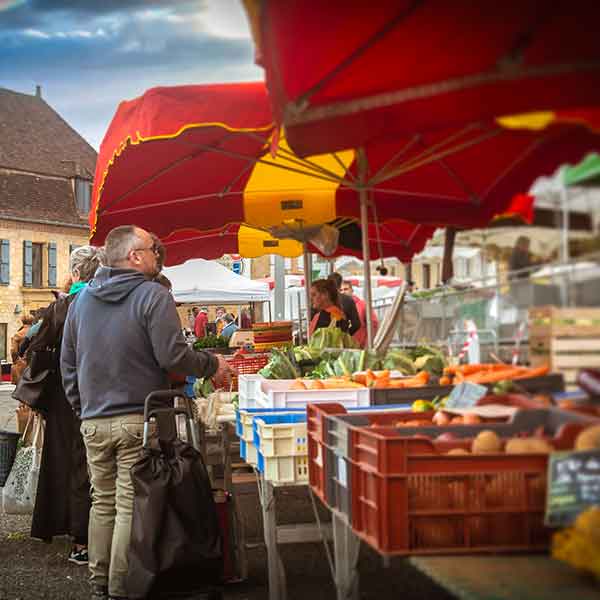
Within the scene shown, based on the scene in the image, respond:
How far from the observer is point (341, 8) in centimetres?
256

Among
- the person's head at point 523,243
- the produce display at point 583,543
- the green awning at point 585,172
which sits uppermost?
the green awning at point 585,172

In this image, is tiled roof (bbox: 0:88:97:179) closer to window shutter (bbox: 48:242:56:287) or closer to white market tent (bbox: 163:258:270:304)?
window shutter (bbox: 48:242:56:287)

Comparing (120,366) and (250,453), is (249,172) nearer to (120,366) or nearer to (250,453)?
(120,366)

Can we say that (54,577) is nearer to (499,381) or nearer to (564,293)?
(499,381)

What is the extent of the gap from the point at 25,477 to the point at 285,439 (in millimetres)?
3506

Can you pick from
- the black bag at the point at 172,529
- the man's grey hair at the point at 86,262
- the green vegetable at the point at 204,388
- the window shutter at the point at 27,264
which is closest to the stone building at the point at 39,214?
the window shutter at the point at 27,264

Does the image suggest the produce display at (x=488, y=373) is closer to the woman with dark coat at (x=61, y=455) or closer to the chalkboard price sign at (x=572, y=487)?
the chalkboard price sign at (x=572, y=487)

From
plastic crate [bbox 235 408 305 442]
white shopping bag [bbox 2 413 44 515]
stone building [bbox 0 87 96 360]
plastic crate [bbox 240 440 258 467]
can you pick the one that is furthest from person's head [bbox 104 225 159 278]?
stone building [bbox 0 87 96 360]

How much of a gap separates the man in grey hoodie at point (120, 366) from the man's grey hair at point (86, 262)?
4.44ft

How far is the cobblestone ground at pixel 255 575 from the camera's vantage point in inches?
219

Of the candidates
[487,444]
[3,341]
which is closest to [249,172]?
[487,444]

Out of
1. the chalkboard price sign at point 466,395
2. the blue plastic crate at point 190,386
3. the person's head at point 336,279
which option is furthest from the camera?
the person's head at point 336,279

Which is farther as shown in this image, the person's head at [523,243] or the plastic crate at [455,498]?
the person's head at [523,243]

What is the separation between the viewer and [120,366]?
5148mm
